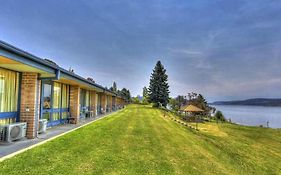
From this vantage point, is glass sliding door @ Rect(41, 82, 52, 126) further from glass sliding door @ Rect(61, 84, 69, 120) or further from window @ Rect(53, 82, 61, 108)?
A: glass sliding door @ Rect(61, 84, 69, 120)

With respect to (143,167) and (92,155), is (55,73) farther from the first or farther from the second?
(143,167)

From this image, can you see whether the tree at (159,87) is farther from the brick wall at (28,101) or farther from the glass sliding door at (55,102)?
the brick wall at (28,101)

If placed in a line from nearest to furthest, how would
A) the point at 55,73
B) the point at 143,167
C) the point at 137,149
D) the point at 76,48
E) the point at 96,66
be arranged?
1. the point at 143,167
2. the point at 137,149
3. the point at 55,73
4. the point at 76,48
5. the point at 96,66

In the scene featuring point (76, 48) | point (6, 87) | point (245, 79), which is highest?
point (76, 48)

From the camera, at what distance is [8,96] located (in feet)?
26.4

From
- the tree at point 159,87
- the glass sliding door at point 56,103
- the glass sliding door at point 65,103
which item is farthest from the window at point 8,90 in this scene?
the tree at point 159,87

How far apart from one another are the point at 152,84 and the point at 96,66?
38.4ft

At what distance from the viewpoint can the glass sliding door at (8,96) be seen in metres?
7.73

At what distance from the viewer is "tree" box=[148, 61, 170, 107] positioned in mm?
41594

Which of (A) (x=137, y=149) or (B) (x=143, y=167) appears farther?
(A) (x=137, y=149)

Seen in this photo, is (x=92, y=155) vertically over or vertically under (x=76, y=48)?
under

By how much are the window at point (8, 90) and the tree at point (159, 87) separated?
111 feet

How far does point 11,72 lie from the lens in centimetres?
816

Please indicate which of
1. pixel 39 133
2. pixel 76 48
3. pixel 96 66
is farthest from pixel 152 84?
pixel 39 133
